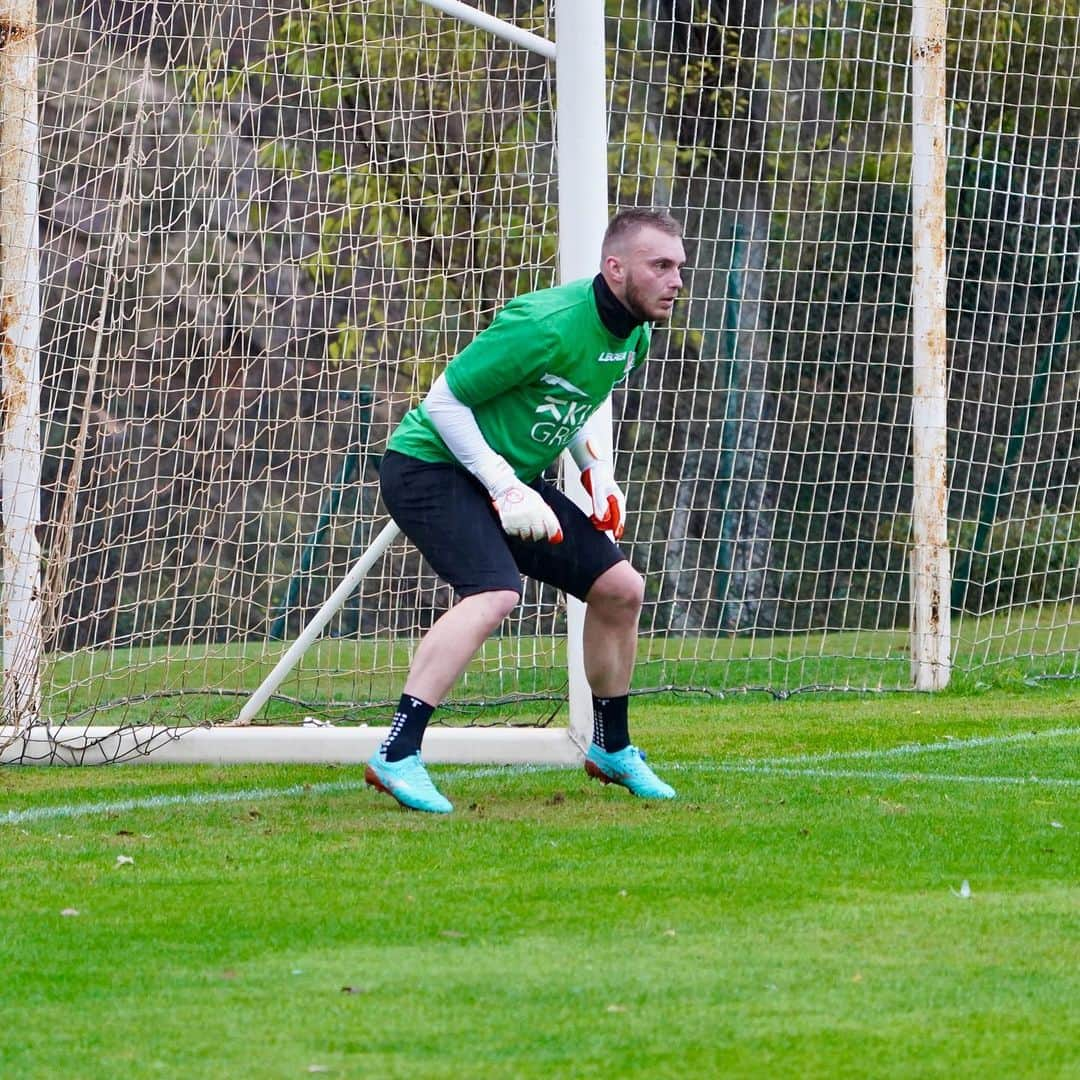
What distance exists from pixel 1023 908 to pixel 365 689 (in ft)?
17.3

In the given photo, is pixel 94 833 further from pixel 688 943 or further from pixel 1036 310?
pixel 1036 310

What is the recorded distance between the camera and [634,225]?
5414 mm

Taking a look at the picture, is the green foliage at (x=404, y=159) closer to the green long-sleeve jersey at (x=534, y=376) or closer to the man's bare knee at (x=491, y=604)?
the green long-sleeve jersey at (x=534, y=376)

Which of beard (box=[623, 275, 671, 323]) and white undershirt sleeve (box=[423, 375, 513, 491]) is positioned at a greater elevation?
beard (box=[623, 275, 671, 323])

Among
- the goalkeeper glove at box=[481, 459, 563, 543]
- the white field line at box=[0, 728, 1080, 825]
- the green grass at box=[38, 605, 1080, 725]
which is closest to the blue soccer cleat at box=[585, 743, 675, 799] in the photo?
the white field line at box=[0, 728, 1080, 825]

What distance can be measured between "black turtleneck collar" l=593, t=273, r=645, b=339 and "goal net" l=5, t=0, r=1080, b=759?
2.04 m

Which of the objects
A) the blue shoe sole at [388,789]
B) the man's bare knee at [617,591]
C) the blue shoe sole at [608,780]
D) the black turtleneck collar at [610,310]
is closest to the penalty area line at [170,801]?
the blue shoe sole at [388,789]

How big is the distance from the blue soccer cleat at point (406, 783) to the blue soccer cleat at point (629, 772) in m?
0.59

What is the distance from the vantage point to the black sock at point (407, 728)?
17.7ft

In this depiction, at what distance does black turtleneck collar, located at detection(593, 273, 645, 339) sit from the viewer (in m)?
5.44

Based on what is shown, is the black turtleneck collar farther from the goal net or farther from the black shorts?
the goal net

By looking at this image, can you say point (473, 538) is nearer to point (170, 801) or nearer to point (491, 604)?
point (491, 604)

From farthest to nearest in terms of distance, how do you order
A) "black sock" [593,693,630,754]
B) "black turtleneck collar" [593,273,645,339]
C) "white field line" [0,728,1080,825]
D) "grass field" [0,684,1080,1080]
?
"black sock" [593,693,630,754] < "white field line" [0,728,1080,825] < "black turtleneck collar" [593,273,645,339] < "grass field" [0,684,1080,1080]

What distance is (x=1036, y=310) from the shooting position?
10953 millimetres
